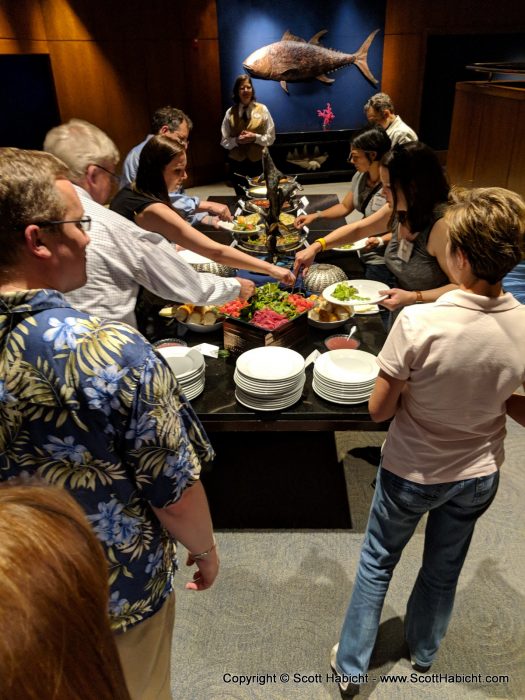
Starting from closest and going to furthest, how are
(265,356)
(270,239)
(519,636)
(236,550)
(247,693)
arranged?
(247,693) < (519,636) < (265,356) < (236,550) < (270,239)

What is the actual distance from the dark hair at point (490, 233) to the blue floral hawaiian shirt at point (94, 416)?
76 centimetres

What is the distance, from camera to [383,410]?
1.40 m

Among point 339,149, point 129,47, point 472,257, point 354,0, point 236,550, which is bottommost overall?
point 236,550

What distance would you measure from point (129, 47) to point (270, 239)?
592 cm

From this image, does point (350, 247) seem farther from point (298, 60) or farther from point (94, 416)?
point (298, 60)

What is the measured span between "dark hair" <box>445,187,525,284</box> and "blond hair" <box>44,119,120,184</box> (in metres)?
1.35

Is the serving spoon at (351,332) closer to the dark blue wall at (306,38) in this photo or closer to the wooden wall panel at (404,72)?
the dark blue wall at (306,38)

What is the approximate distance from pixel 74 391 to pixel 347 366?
1.36 meters

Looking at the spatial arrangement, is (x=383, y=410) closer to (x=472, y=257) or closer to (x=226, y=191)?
(x=472, y=257)

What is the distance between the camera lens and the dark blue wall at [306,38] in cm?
758

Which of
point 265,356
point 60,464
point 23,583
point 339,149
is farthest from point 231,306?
point 339,149

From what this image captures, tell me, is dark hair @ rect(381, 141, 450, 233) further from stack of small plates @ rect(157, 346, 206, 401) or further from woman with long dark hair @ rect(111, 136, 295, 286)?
stack of small plates @ rect(157, 346, 206, 401)

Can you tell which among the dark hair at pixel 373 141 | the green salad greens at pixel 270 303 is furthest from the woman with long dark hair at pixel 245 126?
the green salad greens at pixel 270 303

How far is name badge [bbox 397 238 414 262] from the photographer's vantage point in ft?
7.27
